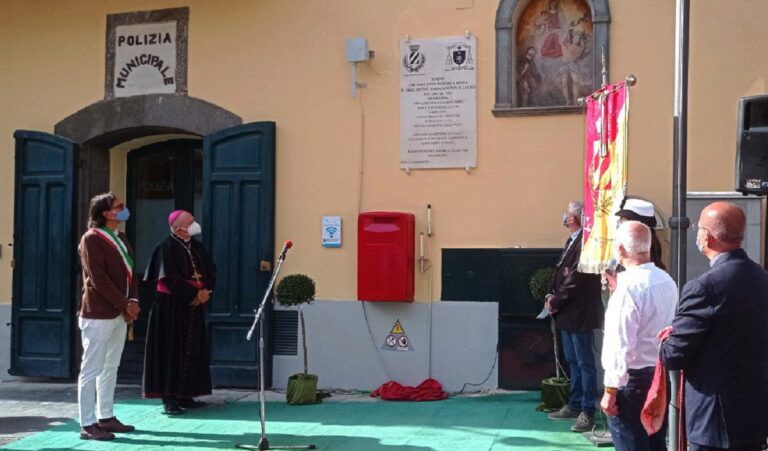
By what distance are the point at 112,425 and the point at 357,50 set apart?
4.26 m

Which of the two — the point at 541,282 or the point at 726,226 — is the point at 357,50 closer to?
the point at 541,282

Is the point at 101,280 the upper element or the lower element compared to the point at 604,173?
lower

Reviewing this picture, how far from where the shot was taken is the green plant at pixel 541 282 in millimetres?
7926

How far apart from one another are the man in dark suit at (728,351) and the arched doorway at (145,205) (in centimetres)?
573

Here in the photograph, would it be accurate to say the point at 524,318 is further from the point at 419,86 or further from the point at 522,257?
the point at 419,86

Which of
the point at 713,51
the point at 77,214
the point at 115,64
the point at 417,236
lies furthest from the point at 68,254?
the point at 713,51

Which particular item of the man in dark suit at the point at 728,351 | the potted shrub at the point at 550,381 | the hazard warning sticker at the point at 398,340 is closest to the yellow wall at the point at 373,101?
the hazard warning sticker at the point at 398,340

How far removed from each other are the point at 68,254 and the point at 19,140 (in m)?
1.42

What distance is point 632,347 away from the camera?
14.7 feet

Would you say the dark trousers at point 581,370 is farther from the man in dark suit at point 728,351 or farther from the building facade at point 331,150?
the man in dark suit at point 728,351

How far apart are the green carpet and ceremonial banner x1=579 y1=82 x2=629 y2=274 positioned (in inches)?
56.2

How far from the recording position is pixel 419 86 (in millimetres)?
8891

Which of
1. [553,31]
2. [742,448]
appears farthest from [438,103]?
[742,448]

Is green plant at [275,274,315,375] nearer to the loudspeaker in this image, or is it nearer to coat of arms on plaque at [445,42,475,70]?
coat of arms on plaque at [445,42,475,70]
